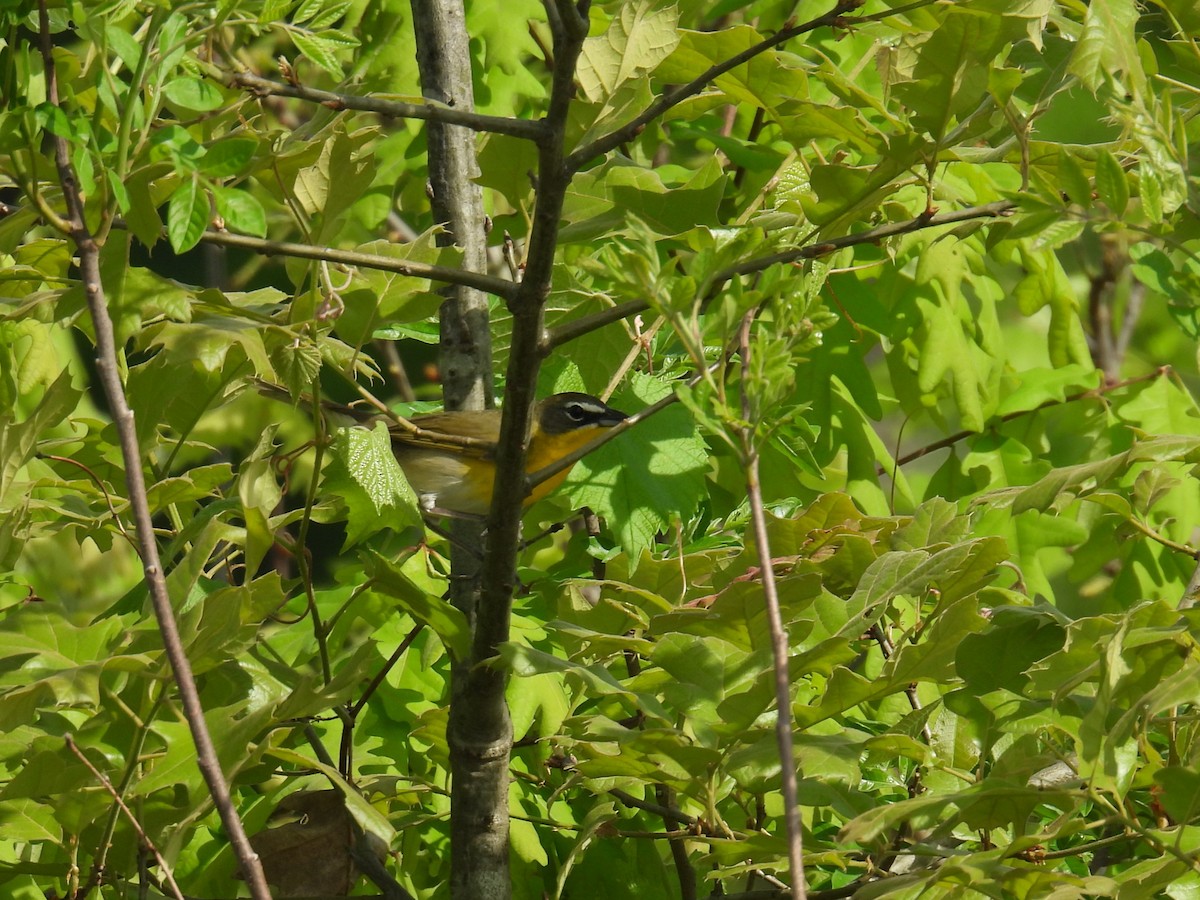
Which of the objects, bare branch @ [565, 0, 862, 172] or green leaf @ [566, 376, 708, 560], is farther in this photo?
green leaf @ [566, 376, 708, 560]

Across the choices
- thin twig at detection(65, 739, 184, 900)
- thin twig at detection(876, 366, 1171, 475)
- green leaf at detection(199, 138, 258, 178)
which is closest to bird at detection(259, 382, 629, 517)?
thin twig at detection(876, 366, 1171, 475)

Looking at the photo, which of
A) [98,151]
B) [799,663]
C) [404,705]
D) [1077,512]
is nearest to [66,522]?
[404,705]

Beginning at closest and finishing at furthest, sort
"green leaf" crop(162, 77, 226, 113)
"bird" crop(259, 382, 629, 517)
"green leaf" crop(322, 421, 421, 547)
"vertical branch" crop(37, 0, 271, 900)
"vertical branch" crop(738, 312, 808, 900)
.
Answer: "vertical branch" crop(738, 312, 808, 900) < "vertical branch" crop(37, 0, 271, 900) < "green leaf" crop(162, 77, 226, 113) < "green leaf" crop(322, 421, 421, 547) < "bird" crop(259, 382, 629, 517)

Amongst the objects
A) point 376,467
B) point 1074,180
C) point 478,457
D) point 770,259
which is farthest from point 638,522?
point 478,457

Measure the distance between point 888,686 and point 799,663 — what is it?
172 mm

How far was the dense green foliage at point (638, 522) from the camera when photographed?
1407 millimetres

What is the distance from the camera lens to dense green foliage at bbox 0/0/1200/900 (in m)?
1.41

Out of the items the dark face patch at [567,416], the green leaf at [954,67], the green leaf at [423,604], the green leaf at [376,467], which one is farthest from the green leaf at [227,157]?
the dark face patch at [567,416]

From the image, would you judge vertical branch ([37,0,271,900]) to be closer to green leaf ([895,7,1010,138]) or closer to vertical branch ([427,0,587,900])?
vertical branch ([427,0,587,900])

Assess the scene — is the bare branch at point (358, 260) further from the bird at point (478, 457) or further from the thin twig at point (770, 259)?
the bird at point (478, 457)

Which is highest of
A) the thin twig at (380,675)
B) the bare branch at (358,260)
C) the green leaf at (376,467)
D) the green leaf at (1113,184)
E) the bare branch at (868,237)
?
the green leaf at (1113,184)

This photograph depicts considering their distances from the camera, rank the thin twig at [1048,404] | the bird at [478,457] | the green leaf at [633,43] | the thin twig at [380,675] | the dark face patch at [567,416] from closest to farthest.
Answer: the green leaf at [633,43], the thin twig at [380,675], the thin twig at [1048,404], the bird at [478,457], the dark face patch at [567,416]

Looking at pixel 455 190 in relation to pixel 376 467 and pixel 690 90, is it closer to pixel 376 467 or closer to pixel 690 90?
pixel 376 467

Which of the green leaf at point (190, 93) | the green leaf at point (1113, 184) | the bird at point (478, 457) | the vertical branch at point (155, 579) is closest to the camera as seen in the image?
the vertical branch at point (155, 579)
